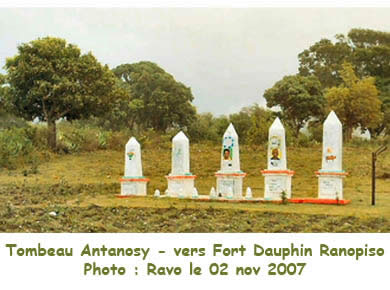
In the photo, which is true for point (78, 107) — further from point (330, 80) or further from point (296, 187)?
point (330, 80)

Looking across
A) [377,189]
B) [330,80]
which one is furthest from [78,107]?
[330,80]

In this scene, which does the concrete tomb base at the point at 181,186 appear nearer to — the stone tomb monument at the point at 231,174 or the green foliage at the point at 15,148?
the stone tomb monument at the point at 231,174

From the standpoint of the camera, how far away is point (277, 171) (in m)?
14.6

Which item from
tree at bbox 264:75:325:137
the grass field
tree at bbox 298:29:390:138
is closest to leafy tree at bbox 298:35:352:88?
tree at bbox 298:29:390:138

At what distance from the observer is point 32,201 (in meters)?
15.2

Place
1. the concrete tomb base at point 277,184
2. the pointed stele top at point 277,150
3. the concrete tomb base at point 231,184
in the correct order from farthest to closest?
the concrete tomb base at point 231,184
the pointed stele top at point 277,150
the concrete tomb base at point 277,184

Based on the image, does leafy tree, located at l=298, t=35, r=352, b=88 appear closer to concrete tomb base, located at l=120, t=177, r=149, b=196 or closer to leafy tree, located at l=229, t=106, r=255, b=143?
leafy tree, located at l=229, t=106, r=255, b=143

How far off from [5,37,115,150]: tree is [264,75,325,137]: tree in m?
9.41

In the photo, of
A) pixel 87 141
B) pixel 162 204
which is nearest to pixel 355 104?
pixel 87 141

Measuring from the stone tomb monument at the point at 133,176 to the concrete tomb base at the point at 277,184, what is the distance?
A: 343 centimetres

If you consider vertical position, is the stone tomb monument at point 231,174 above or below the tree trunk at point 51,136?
below

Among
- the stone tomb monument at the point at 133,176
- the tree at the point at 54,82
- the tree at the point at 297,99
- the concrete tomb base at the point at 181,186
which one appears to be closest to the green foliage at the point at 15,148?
the tree at the point at 54,82

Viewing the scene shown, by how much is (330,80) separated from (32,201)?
78.4ft

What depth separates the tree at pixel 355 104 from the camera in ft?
96.7
